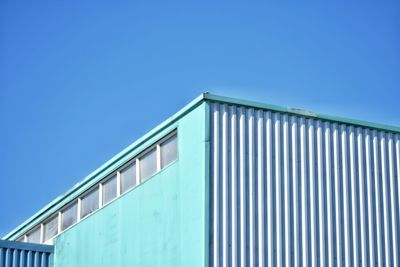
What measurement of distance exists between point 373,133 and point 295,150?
2809mm

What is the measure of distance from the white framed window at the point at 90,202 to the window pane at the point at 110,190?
2.05ft

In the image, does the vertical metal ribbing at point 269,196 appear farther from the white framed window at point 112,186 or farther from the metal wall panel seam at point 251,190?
the white framed window at point 112,186

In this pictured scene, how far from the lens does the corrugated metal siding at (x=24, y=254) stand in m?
30.2

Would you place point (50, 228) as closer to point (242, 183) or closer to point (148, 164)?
point (148, 164)

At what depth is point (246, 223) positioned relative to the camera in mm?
23859

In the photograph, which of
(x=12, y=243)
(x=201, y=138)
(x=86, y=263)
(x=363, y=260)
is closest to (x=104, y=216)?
(x=86, y=263)

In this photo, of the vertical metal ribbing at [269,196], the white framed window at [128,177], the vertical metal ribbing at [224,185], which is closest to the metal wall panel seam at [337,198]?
the vertical metal ribbing at [269,196]

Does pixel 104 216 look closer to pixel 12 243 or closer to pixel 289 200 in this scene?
pixel 12 243

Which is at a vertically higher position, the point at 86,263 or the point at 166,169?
the point at 166,169

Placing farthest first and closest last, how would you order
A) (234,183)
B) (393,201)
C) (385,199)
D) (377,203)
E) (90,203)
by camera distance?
(90,203), (393,201), (385,199), (377,203), (234,183)

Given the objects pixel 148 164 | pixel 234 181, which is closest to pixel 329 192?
pixel 234 181

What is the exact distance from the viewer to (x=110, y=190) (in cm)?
2891

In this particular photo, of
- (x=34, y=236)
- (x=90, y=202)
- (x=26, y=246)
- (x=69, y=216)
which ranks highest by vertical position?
(x=90, y=202)

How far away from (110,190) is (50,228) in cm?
499
